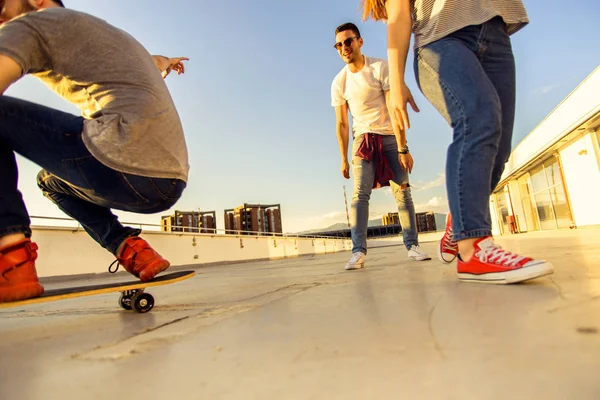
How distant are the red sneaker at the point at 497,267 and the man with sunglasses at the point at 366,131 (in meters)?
1.34

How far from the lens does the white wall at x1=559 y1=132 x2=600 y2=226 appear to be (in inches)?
401

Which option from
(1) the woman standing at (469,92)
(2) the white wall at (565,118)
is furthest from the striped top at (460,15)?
(2) the white wall at (565,118)

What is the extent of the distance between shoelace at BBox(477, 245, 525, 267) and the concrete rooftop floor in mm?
117

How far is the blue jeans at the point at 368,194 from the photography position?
8.88 ft

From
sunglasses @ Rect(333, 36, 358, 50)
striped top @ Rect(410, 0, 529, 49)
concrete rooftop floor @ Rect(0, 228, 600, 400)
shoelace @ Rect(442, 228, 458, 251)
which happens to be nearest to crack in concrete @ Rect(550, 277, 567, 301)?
concrete rooftop floor @ Rect(0, 228, 600, 400)

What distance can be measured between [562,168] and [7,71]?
49.8 feet

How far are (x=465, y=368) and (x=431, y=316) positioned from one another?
33cm

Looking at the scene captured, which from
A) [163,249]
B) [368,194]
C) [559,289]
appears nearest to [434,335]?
[559,289]

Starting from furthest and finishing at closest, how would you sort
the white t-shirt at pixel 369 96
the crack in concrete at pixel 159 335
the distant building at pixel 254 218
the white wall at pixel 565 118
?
the distant building at pixel 254 218
the white wall at pixel 565 118
the white t-shirt at pixel 369 96
the crack in concrete at pixel 159 335

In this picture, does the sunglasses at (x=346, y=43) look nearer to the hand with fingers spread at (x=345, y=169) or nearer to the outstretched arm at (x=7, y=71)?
the hand with fingers spread at (x=345, y=169)

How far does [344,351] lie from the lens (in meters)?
0.58

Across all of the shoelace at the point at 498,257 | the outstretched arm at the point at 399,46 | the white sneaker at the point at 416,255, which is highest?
the outstretched arm at the point at 399,46

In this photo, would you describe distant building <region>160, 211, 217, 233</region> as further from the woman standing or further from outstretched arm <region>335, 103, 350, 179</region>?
the woman standing

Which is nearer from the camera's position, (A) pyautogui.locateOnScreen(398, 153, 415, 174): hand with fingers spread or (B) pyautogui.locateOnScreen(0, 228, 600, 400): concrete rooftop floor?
(B) pyautogui.locateOnScreen(0, 228, 600, 400): concrete rooftop floor
